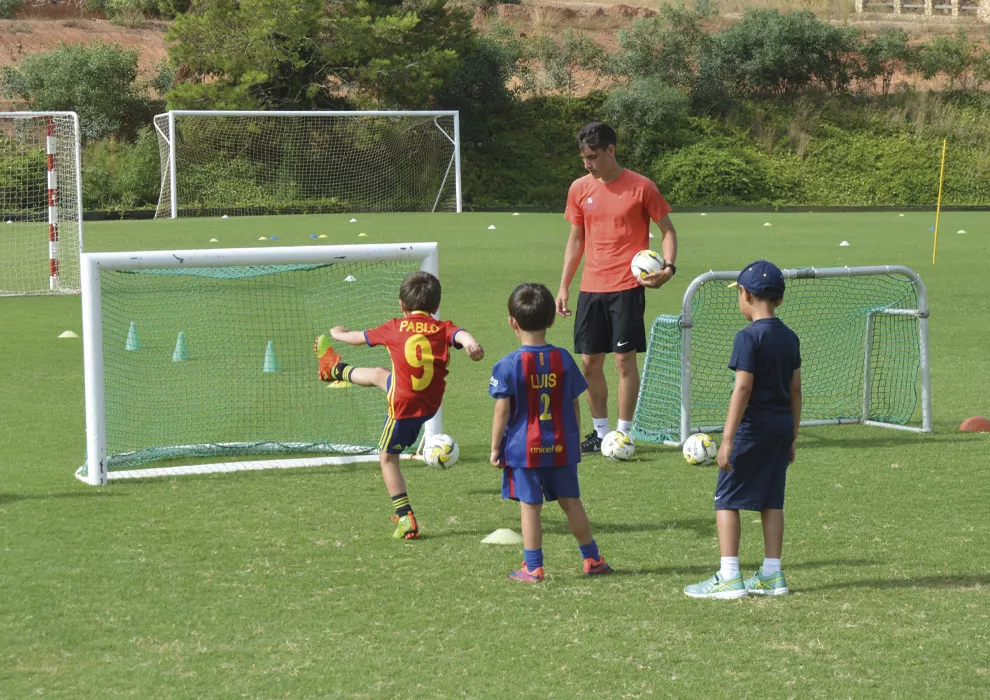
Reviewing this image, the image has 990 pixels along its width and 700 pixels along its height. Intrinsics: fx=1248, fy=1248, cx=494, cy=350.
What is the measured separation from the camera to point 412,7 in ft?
128

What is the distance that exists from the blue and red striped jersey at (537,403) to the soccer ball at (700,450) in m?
1.03

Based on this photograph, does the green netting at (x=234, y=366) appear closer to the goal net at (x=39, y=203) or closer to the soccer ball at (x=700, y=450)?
the goal net at (x=39, y=203)

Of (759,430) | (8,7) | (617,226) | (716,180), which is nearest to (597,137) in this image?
(617,226)

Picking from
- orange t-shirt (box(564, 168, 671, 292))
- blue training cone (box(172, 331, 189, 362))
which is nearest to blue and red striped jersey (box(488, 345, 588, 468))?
orange t-shirt (box(564, 168, 671, 292))

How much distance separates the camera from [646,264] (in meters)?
6.97

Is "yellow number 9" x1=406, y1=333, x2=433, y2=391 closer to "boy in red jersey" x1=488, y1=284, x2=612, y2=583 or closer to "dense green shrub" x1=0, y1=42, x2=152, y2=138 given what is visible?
"boy in red jersey" x1=488, y1=284, x2=612, y2=583

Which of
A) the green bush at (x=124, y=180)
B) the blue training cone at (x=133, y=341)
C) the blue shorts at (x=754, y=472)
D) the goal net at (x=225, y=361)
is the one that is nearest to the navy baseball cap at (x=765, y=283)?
the blue shorts at (x=754, y=472)

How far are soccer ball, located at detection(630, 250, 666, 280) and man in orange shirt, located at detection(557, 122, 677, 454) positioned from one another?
124mm

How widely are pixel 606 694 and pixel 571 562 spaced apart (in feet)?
4.67

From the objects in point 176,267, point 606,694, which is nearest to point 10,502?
point 176,267

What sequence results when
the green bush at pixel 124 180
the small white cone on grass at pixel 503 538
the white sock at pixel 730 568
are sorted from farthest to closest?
the green bush at pixel 124 180 < the small white cone on grass at pixel 503 538 < the white sock at pixel 730 568

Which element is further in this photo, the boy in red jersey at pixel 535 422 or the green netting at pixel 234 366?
the green netting at pixel 234 366

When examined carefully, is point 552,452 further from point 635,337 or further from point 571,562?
point 635,337

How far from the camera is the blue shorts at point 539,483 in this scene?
4.76 m
